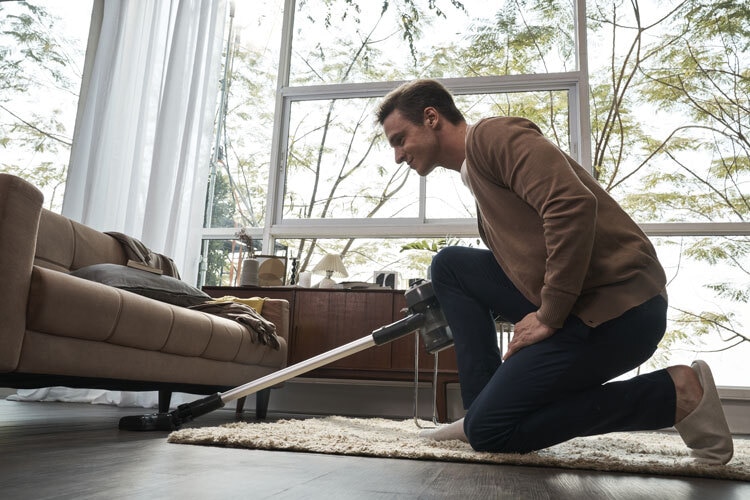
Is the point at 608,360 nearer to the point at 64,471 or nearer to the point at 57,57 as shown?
the point at 64,471

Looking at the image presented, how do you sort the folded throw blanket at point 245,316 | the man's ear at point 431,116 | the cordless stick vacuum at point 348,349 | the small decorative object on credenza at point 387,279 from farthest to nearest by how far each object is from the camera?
the small decorative object on credenza at point 387,279 → the folded throw blanket at point 245,316 → the cordless stick vacuum at point 348,349 → the man's ear at point 431,116

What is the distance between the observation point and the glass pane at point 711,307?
145 inches

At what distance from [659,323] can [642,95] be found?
3.15 metres

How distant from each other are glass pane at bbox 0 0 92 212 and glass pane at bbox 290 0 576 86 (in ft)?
5.11

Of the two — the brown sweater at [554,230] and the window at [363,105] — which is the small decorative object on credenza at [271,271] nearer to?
the window at [363,105]

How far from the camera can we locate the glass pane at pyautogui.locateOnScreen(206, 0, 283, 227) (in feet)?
14.6

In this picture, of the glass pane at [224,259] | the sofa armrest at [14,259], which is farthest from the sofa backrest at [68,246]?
the glass pane at [224,259]

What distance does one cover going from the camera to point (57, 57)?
4375 millimetres

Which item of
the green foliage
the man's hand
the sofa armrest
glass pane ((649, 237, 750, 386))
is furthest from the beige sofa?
glass pane ((649, 237, 750, 386))

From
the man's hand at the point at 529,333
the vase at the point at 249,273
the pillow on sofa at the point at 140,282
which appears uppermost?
the vase at the point at 249,273

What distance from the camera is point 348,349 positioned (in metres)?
1.67

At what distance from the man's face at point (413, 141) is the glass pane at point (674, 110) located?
2753mm

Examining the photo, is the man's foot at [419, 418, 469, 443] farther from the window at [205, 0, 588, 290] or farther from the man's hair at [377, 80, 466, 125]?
the window at [205, 0, 588, 290]

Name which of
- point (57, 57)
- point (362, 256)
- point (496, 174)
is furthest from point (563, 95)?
point (57, 57)
